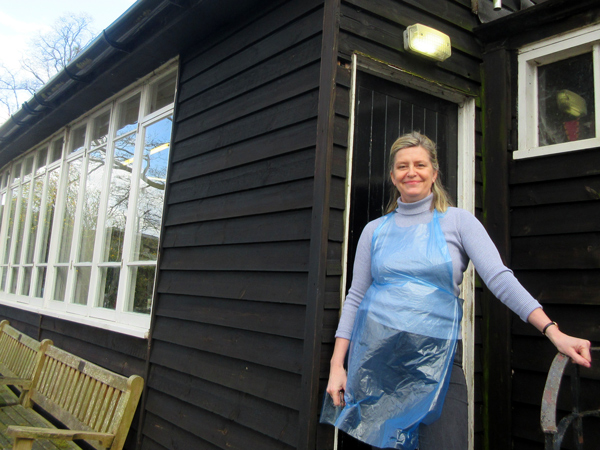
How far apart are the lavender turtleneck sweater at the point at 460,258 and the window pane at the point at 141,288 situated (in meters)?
2.32

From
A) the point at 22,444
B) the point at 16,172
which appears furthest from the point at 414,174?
the point at 16,172

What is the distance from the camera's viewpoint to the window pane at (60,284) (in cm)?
551

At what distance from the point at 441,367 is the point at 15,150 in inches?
305

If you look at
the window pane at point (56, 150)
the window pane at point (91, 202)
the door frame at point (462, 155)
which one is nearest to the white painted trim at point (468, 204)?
the door frame at point (462, 155)

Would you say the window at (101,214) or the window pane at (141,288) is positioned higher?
the window at (101,214)

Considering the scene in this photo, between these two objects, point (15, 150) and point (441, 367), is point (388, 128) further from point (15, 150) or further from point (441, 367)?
point (15, 150)

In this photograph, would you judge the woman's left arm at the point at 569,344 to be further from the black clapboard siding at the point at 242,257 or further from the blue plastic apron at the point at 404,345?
the black clapboard siding at the point at 242,257

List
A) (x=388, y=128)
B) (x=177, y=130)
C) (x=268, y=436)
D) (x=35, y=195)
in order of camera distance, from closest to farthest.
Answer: (x=268, y=436), (x=388, y=128), (x=177, y=130), (x=35, y=195)

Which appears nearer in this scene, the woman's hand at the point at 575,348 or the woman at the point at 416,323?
the woman's hand at the point at 575,348

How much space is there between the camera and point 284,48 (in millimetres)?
2824

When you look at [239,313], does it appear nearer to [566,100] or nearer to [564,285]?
[564,285]

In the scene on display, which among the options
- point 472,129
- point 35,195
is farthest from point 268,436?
point 35,195

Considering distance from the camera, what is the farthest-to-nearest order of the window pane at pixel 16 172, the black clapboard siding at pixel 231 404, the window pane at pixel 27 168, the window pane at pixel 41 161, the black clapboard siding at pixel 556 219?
the window pane at pixel 16 172 < the window pane at pixel 27 168 < the window pane at pixel 41 161 < the black clapboard siding at pixel 556 219 < the black clapboard siding at pixel 231 404

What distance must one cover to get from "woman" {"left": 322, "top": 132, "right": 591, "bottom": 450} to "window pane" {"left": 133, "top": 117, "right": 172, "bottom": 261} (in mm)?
2434
